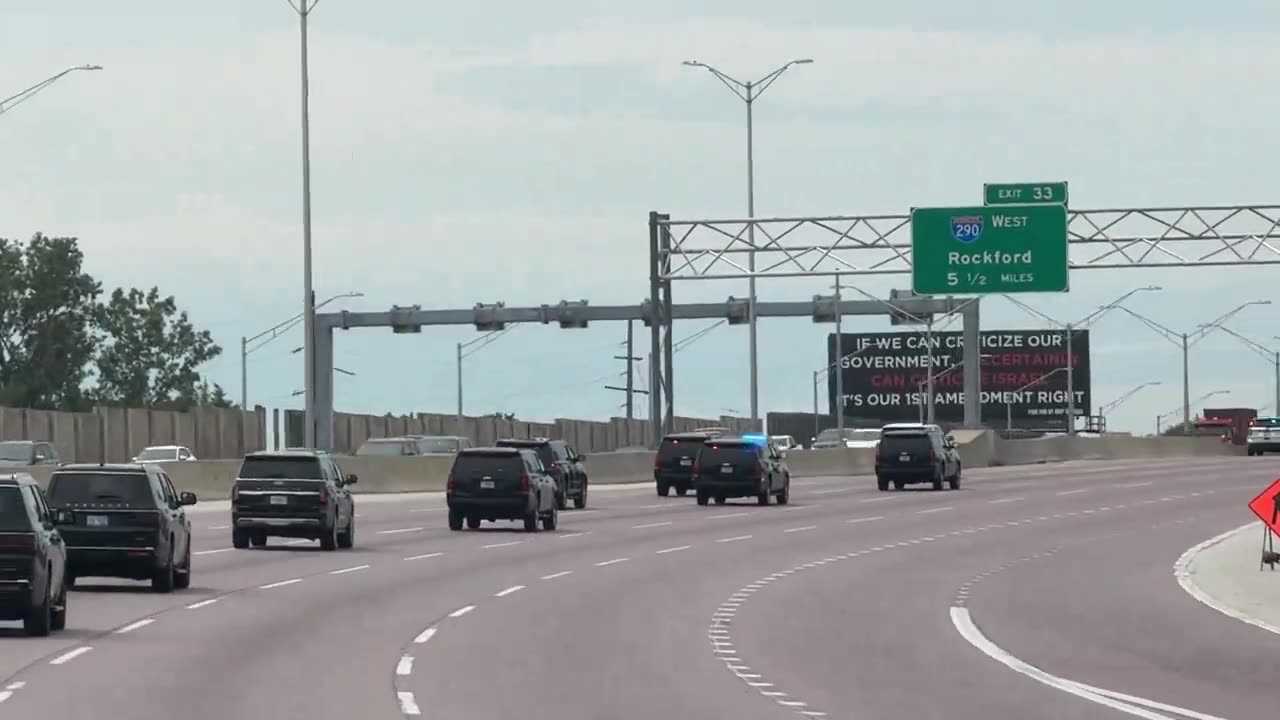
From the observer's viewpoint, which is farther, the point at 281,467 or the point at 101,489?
the point at 281,467

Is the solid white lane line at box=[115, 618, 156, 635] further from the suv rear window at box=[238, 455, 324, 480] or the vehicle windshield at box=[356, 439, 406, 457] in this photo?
the vehicle windshield at box=[356, 439, 406, 457]

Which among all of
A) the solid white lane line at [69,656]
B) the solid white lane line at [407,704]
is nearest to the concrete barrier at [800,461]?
the solid white lane line at [69,656]

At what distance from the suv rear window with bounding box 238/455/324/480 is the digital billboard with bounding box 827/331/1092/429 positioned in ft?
329

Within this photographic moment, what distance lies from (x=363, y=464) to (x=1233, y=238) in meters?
23.8

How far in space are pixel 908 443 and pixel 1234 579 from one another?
3816cm

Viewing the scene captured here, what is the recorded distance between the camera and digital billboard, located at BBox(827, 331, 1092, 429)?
141 m

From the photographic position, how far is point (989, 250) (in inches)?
2586

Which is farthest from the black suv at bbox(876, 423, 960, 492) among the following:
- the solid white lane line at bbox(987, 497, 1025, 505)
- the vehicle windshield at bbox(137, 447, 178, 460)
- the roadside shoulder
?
the roadside shoulder

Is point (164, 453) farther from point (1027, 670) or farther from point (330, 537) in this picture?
point (1027, 670)

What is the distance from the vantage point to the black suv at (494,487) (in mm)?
48750

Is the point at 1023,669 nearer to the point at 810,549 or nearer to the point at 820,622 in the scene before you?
the point at 820,622

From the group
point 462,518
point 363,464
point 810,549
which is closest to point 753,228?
point 363,464

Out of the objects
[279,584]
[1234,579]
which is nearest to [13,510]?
[279,584]

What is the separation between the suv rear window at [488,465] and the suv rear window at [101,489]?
1706 cm
